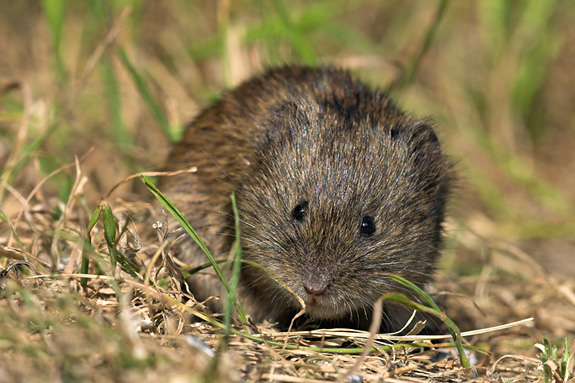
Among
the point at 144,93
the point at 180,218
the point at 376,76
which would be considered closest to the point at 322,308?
the point at 180,218

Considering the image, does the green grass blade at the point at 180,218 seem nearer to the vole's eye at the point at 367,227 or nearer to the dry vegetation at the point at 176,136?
the dry vegetation at the point at 176,136

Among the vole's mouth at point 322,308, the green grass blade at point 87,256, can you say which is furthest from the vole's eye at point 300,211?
the green grass blade at point 87,256

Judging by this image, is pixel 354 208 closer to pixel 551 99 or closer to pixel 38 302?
pixel 38 302

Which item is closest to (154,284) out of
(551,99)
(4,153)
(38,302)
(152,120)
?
(38,302)

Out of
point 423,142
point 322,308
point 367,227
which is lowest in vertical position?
point 322,308

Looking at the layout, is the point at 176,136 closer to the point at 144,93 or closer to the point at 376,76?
the point at 144,93

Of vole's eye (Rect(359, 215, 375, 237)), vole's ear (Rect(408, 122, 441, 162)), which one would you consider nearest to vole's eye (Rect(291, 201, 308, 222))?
vole's eye (Rect(359, 215, 375, 237))

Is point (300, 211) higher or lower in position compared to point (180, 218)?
higher
